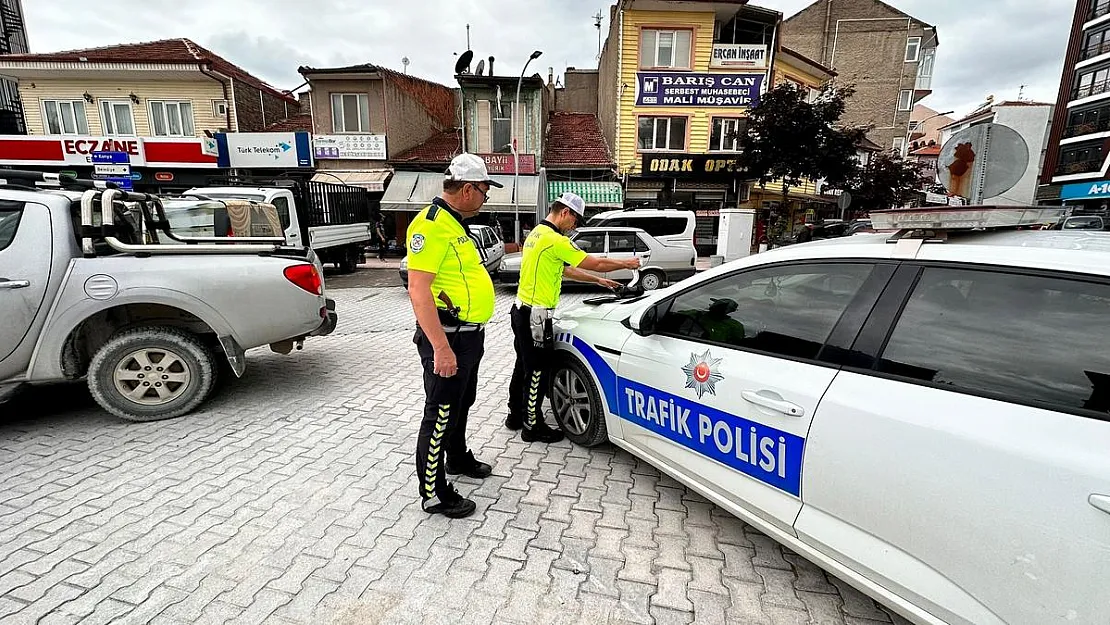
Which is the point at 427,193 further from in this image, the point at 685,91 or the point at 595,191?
the point at 685,91

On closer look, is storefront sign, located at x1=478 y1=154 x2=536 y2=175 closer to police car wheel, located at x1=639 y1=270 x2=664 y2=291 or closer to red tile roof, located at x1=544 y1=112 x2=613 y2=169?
red tile roof, located at x1=544 y1=112 x2=613 y2=169

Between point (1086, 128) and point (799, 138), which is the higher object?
point (1086, 128)

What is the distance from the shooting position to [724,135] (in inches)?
732

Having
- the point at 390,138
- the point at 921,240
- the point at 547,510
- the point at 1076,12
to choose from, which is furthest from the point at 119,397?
the point at 1076,12

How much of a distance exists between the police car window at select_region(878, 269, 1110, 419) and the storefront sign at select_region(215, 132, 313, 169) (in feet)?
→ 68.1

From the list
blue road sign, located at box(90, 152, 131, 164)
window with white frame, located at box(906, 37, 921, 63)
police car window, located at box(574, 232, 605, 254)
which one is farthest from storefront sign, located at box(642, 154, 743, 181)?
blue road sign, located at box(90, 152, 131, 164)

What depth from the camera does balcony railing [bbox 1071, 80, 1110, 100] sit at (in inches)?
1160

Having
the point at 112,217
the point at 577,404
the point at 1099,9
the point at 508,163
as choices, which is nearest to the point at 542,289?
the point at 577,404

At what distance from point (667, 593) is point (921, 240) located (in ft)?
5.98

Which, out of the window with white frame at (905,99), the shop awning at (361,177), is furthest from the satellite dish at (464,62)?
the window with white frame at (905,99)

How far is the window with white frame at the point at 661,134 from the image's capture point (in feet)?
61.2

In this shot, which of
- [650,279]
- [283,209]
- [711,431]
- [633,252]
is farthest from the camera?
[650,279]

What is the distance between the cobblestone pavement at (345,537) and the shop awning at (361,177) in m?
15.7

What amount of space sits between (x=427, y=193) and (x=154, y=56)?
11.9 m
